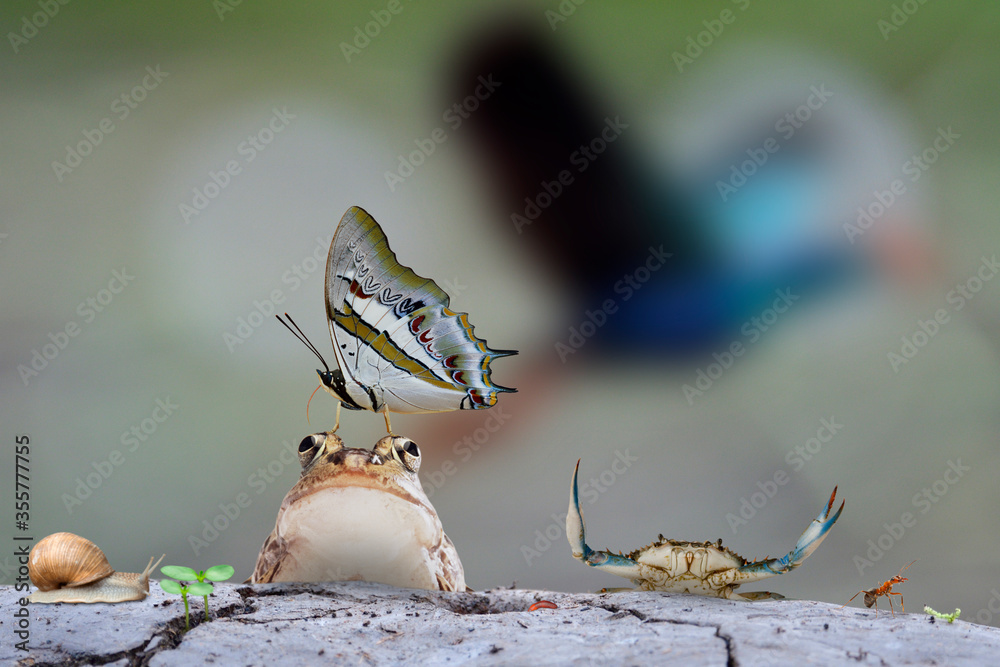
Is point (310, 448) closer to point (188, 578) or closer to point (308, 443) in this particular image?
point (308, 443)

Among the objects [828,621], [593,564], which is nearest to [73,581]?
[593,564]

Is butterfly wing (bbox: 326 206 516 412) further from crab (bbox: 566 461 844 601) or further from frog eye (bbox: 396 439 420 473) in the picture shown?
crab (bbox: 566 461 844 601)

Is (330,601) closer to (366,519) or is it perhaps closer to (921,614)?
(366,519)

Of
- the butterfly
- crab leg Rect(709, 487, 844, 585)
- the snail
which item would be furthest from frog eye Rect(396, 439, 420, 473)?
crab leg Rect(709, 487, 844, 585)

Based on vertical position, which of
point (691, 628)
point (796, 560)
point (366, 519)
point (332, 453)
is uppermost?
point (332, 453)

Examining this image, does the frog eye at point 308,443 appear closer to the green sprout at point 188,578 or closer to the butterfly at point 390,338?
the butterfly at point 390,338

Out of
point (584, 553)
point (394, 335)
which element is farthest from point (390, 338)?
point (584, 553)
